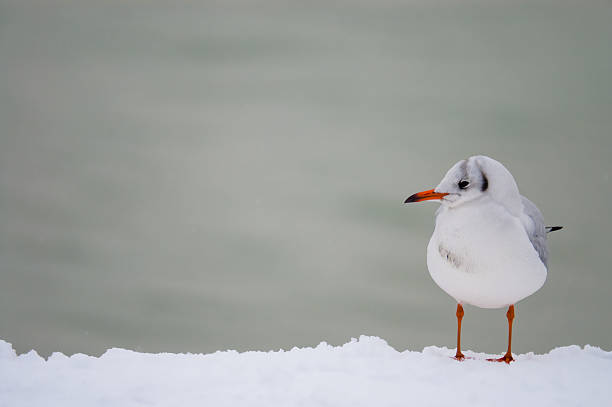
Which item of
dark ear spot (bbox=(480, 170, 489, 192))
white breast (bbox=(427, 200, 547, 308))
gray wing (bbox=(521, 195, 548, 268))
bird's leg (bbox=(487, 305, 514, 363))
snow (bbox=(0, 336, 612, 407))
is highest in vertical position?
dark ear spot (bbox=(480, 170, 489, 192))

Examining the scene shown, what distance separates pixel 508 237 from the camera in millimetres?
3701

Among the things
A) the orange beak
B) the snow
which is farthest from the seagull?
the snow

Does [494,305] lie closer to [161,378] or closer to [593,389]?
[593,389]

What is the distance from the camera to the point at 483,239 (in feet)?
12.1

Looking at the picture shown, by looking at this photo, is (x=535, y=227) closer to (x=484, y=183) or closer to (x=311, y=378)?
(x=484, y=183)

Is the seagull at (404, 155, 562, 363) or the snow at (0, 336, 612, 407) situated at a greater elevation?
the seagull at (404, 155, 562, 363)

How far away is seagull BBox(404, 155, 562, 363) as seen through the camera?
3680mm

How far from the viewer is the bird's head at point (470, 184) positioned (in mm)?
3756

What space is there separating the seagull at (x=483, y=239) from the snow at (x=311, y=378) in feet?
1.63

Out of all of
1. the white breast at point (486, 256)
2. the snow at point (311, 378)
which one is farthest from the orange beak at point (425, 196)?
the snow at point (311, 378)

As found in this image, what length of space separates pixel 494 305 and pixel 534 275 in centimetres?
29

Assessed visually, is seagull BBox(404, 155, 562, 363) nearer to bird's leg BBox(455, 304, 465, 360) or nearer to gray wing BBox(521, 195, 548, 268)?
gray wing BBox(521, 195, 548, 268)

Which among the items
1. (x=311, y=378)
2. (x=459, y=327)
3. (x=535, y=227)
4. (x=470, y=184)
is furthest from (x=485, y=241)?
(x=311, y=378)

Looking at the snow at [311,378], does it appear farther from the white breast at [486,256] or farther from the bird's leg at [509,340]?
the white breast at [486,256]
